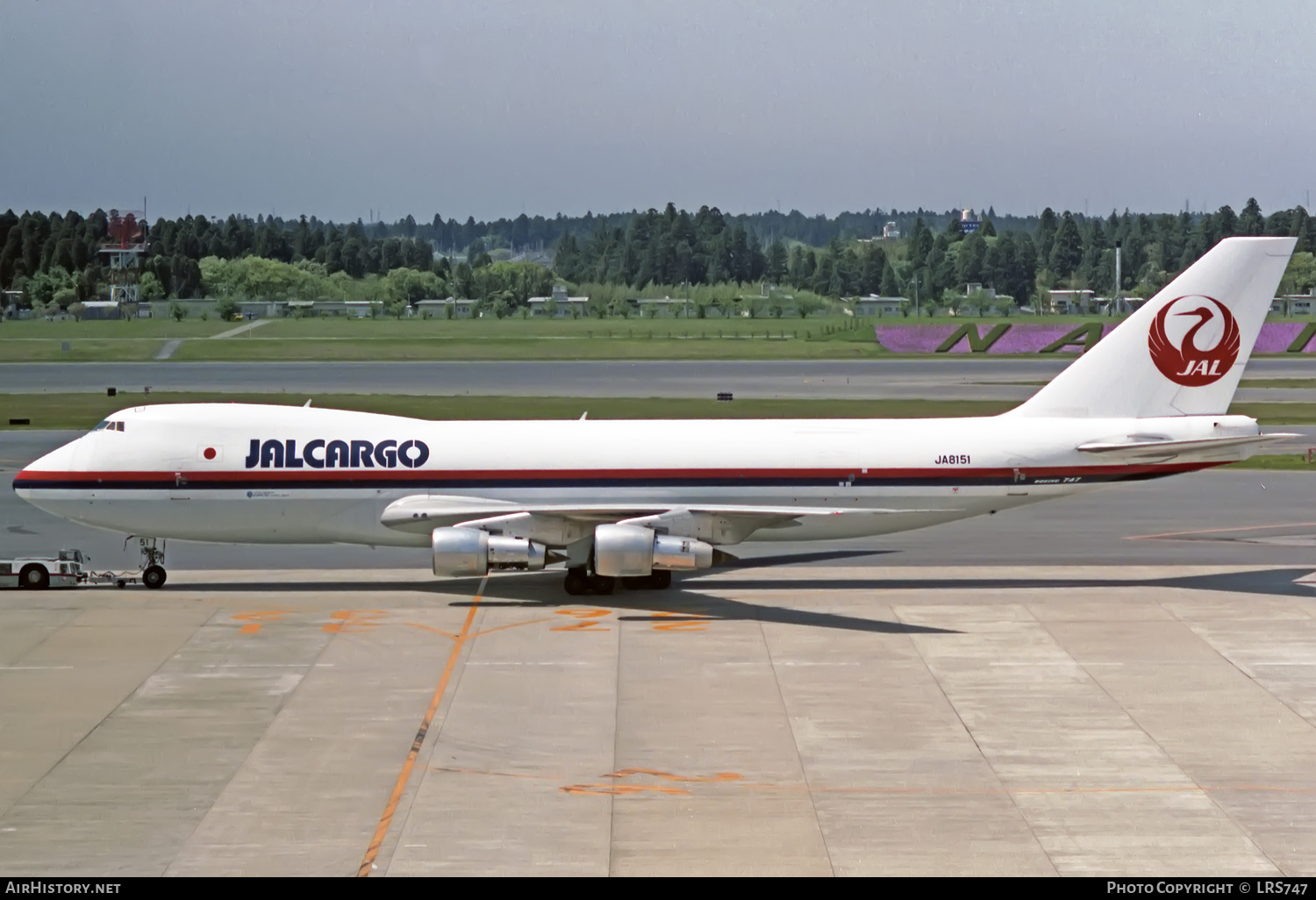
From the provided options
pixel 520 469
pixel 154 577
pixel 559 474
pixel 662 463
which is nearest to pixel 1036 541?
pixel 662 463

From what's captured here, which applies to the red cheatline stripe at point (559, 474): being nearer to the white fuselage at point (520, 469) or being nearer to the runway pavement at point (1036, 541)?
the white fuselage at point (520, 469)

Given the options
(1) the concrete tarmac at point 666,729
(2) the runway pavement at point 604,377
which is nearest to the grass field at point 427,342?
(2) the runway pavement at point 604,377

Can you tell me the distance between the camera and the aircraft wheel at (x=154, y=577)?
37.7m

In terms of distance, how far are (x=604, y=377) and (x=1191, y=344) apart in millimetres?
73965

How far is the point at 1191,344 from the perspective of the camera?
37719 millimetres

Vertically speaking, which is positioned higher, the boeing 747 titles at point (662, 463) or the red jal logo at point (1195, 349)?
the red jal logo at point (1195, 349)

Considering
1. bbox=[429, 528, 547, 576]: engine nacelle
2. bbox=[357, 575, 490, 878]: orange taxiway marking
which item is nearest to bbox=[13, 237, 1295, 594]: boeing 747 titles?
bbox=[429, 528, 547, 576]: engine nacelle

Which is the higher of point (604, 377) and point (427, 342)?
point (604, 377)

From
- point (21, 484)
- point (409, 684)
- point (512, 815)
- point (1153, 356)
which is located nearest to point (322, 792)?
A: point (512, 815)

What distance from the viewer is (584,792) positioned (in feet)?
71.7

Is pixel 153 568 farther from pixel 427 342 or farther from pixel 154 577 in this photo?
pixel 427 342

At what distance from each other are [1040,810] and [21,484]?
26446 millimetres

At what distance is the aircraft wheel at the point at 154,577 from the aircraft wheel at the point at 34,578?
2301 millimetres
